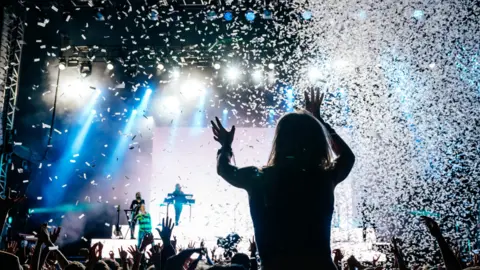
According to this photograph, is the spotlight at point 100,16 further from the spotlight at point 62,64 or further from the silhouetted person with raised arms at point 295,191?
the silhouetted person with raised arms at point 295,191

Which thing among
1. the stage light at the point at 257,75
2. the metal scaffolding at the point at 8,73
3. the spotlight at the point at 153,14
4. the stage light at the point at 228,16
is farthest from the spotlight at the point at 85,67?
the stage light at the point at 257,75

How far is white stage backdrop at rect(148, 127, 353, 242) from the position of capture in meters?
12.6

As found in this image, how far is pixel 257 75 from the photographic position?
44.8 ft

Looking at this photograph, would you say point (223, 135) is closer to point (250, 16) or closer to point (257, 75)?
point (250, 16)

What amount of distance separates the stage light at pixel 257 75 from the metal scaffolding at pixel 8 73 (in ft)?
22.7

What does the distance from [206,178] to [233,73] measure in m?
3.58

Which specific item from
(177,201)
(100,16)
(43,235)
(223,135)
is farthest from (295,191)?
(100,16)

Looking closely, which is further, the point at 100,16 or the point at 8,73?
the point at 100,16

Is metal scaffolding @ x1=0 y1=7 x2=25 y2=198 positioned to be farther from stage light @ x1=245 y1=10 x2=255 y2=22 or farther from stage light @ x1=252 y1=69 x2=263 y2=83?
stage light @ x1=252 y1=69 x2=263 y2=83

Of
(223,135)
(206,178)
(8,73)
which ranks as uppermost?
(8,73)

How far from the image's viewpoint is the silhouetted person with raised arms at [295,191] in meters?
1.61

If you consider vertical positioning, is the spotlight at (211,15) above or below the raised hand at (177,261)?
above

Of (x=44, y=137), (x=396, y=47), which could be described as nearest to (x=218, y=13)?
(x=396, y=47)

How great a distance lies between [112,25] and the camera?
12.7 meters
